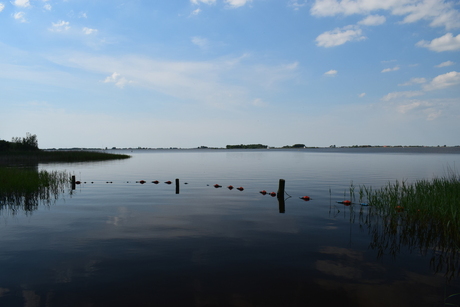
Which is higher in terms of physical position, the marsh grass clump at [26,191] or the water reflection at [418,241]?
the marsh grass clump at [26,191]

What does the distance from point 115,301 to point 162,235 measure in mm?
6190

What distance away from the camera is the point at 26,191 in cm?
2588

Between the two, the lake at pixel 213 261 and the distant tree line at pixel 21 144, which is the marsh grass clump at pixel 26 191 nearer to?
the lake at pixel 213 261

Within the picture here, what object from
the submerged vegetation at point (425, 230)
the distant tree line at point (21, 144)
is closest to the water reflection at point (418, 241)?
the submerged vegetation at point (425, 230)

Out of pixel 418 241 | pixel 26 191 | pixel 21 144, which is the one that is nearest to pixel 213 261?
pixel 418 241

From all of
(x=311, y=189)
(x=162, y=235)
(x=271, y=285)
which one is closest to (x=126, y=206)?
(x=162, y=235)

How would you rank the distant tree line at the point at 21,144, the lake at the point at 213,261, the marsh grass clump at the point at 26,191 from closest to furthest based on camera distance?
the lake at the point at 213,261
the marsh grass clump at the point at 26,191
the distant tree line at the point at 21,144

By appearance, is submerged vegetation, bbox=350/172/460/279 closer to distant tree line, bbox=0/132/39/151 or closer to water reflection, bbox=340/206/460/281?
water reflection, bbox=340/206/460/281

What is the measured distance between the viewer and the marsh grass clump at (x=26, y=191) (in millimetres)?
21969

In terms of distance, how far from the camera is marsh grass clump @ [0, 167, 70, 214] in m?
22.0

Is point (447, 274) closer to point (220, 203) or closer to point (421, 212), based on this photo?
point (421, 212)

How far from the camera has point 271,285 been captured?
9.38 m

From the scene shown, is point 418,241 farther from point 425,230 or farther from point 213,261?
point 213,261

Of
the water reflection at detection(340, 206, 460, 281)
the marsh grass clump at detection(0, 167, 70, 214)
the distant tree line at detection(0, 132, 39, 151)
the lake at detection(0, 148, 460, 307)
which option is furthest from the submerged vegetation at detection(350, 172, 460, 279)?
the distant tree line at detection(0, 132, 39, 151)
